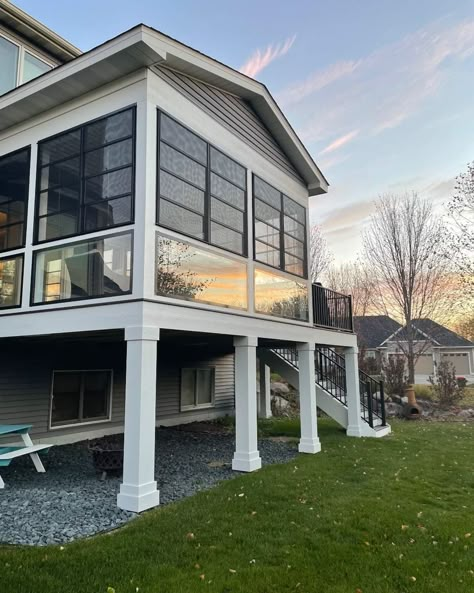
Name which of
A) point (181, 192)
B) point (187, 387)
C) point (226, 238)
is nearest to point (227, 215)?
point (226, 238)

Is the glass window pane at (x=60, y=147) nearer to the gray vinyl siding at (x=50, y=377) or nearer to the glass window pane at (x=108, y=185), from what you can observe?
the glass window pane at (x=108, y=185)

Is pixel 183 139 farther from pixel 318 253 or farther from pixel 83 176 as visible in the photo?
pixel 318 253

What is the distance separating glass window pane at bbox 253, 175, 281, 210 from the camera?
8.59 metres

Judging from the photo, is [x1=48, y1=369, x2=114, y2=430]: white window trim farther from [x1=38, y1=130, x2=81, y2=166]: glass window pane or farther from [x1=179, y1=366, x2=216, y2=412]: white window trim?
[x1=38, y1=130, x2=81, y2=166]: glass window pane

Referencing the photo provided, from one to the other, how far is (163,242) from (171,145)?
5.03ft

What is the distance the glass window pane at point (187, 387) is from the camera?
12609 millimetres

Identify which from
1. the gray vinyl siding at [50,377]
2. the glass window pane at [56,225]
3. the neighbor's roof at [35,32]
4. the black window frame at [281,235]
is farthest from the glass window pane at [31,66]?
the gray vinyl siding at [50,377]

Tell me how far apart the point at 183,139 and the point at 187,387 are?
26.6 feet

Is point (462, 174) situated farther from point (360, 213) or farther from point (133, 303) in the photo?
point (133, 303)

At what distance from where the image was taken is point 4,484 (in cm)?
607

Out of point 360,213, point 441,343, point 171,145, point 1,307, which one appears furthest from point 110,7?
point 441,343

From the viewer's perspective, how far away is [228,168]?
7727 mm

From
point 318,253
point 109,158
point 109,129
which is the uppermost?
point 318,253

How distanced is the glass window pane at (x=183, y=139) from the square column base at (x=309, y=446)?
5758mm
